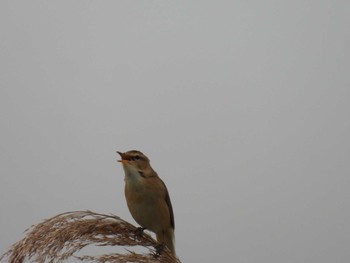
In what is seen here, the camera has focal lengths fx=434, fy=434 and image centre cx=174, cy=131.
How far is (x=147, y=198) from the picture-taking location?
16.6 ft

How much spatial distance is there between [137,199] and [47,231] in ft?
6.84

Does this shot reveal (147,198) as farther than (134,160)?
Yes

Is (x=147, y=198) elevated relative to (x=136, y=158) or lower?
lower

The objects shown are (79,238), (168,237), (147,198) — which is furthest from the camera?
(168,237)

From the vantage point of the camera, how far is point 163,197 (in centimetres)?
526

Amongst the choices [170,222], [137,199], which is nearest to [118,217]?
[137,199]

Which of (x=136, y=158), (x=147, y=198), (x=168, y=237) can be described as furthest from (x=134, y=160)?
(x=168, y=237)

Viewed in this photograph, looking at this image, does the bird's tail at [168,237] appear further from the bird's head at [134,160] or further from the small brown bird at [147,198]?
the bird's head at [134,160]

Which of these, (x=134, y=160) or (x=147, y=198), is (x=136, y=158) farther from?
(x=147, y=198)

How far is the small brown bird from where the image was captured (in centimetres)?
493

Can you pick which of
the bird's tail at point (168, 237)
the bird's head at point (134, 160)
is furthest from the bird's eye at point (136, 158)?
the bird's tail at point (168, 237)

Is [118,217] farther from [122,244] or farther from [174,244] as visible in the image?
[174,244]

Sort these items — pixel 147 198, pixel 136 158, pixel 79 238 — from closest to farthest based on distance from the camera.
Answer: pixel 79 238, pixel 136 158, pixel 147 198

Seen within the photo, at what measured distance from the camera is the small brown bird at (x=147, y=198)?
16.2ft
